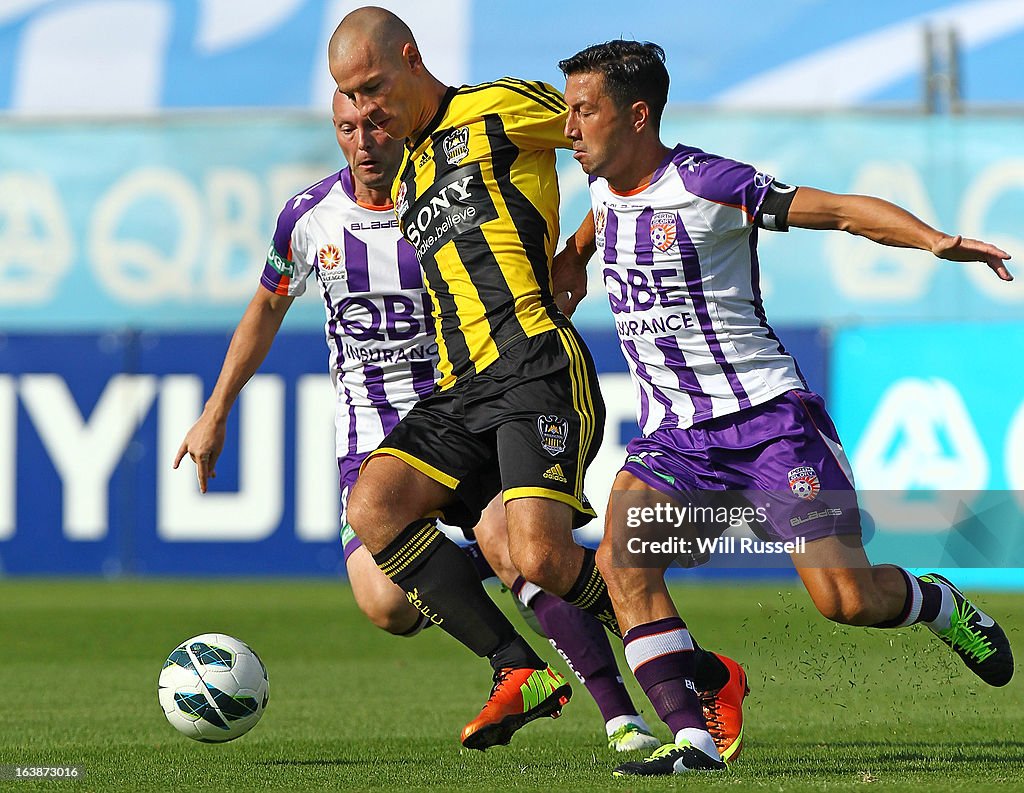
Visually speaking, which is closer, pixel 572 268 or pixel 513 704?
pixel 513 704

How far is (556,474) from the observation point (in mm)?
4961

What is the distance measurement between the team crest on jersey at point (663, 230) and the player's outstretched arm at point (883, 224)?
0.38m

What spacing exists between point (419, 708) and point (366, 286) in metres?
1.68

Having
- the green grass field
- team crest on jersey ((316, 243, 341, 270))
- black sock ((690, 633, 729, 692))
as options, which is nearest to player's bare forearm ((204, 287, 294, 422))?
team crest on jersey ((316, 243, 341, 270))

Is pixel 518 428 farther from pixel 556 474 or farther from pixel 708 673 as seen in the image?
pixel 708 673

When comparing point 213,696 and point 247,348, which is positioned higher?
point 247,348

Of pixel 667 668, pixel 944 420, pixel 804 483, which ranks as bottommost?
pixel 944 420

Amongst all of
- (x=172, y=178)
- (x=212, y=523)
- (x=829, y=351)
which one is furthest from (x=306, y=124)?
(x=829, y=351)

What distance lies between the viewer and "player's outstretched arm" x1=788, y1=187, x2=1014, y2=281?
4.32 m

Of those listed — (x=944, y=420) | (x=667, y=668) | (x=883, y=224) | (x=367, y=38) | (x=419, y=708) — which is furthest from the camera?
(x=944, y=420)

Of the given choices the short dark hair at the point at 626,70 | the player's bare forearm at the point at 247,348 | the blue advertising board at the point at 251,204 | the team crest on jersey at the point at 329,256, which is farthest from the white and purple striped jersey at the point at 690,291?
the blue advertising board at the point at 251,204

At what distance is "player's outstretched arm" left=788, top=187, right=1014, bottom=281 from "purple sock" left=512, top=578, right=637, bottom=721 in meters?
1.51

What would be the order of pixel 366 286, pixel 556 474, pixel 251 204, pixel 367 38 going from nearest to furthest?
pixel 556 474, pixel 367 38, pixel 366 286, pixel 251 204

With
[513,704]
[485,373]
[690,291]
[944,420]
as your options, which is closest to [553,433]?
[485,373]
